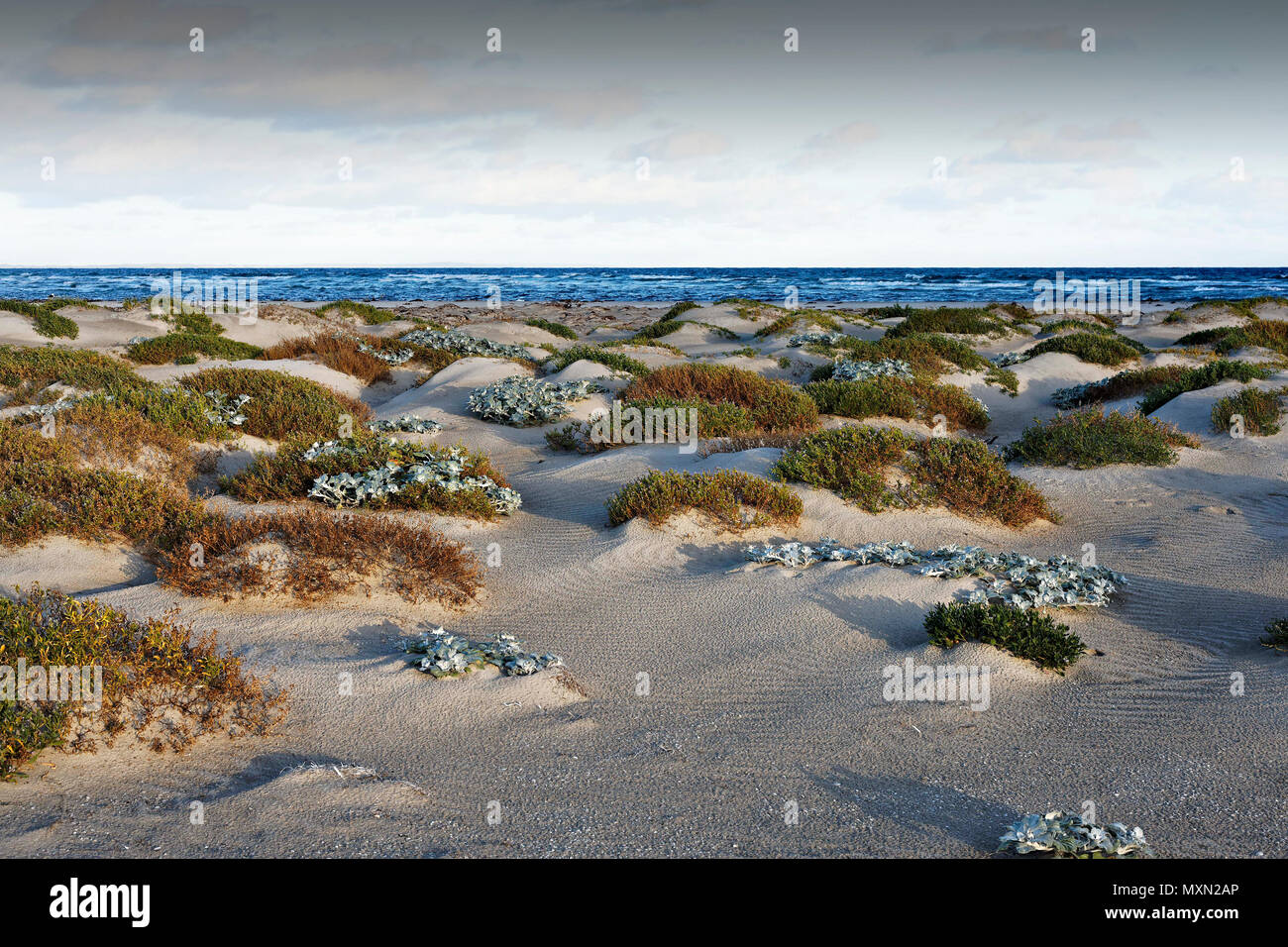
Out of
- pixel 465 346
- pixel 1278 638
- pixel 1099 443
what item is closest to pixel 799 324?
pixel 465 346

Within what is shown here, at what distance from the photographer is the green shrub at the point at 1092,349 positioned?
817 inches

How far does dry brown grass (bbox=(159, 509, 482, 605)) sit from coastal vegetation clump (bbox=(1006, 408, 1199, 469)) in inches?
354

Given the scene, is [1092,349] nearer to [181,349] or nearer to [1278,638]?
[1278,638]

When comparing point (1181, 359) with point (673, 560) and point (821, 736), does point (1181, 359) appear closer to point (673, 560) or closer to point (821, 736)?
point (673, 560)

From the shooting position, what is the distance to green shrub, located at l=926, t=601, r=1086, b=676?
20.9 feet

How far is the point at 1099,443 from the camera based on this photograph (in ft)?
39.0

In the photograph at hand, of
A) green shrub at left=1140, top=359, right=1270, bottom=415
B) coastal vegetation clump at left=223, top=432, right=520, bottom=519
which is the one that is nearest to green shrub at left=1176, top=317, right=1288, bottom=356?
green shrub at left=1140, top=359, right=1270, bottom=415

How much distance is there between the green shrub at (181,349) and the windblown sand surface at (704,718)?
13.7 metres

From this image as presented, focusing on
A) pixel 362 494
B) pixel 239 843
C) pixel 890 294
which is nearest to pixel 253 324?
pixel 362 494

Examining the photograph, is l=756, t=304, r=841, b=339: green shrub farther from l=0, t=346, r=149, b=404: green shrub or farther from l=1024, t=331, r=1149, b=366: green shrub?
l=0, t=346, r=149, b=404: green shrub

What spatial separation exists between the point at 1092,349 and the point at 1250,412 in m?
8.26

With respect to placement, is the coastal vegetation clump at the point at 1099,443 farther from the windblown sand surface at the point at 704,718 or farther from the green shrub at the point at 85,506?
the green shrub at the point at 85,506

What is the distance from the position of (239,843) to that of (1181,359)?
75.5ft

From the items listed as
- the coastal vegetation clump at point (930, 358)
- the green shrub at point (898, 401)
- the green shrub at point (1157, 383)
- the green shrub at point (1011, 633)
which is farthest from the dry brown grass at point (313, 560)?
the green shrub at point (1157, 383)
